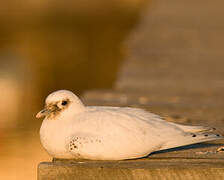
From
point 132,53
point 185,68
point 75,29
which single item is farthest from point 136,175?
point 75,29

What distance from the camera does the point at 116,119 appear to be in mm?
5426

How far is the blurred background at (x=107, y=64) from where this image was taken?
28.3 feet

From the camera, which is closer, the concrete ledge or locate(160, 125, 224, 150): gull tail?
the concrete ledge

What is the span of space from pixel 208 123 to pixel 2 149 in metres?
2.78

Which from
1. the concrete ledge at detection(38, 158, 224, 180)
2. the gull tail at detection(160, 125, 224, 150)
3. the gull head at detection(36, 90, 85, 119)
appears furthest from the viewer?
the gull head at detection(36, 90, 85, 119)

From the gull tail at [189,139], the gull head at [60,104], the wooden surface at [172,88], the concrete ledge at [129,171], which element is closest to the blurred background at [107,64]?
the wooden surface at [172,88]

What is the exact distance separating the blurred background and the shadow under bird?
5.73 feet

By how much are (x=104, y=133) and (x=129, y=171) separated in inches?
14.1

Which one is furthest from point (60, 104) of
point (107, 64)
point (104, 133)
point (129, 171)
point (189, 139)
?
point (107, 64)

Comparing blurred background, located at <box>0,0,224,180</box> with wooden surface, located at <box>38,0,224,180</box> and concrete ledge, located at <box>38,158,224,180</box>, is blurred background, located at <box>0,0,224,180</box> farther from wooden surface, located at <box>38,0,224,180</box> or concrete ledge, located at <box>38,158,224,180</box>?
concrete ledge, located at <box>38,158,224,180</box>

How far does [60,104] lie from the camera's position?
18.2 feet

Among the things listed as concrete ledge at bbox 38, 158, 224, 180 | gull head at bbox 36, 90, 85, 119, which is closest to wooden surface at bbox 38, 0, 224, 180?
concrete ledge at bbox 38, 158, 224, 180

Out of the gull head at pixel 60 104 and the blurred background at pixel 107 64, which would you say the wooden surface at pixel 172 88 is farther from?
the gull head at pixel 60 104

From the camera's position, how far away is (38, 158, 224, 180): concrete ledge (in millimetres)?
5223
